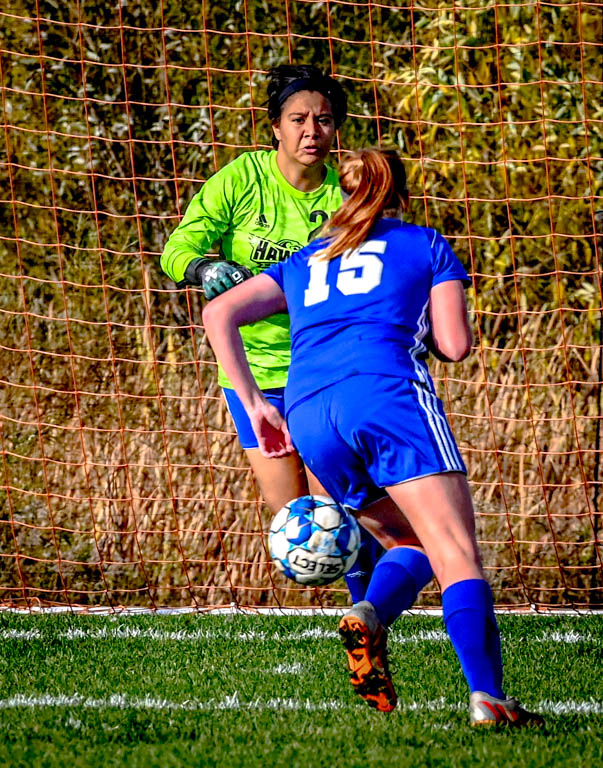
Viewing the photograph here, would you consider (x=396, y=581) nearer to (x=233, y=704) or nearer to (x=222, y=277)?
(x=233, y=704)

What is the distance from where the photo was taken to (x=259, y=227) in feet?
14.2

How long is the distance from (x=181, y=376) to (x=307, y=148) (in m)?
3.12

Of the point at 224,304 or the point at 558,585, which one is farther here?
the point at 558,585

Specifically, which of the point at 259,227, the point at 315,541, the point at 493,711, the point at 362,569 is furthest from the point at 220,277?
the point at 493,711

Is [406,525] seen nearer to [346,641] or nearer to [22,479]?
[346,641]

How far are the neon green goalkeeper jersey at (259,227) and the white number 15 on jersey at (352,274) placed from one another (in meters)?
1.09

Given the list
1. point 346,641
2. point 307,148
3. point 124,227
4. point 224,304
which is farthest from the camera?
point 124,227

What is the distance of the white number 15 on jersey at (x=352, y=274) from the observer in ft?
10.3

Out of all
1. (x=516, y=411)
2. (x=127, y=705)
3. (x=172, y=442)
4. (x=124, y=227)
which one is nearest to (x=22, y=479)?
(x=172, y=442)

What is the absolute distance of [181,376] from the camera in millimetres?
7168

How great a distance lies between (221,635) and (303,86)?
7.05ft

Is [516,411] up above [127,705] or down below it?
above

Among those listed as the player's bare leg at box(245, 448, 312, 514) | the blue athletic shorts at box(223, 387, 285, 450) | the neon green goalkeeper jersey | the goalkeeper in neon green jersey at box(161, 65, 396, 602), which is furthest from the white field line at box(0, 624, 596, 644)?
the neon green goalkeeper jersey

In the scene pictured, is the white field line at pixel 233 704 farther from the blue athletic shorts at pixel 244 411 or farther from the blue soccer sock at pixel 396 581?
the blue athletic shorts at pixel 244 411
